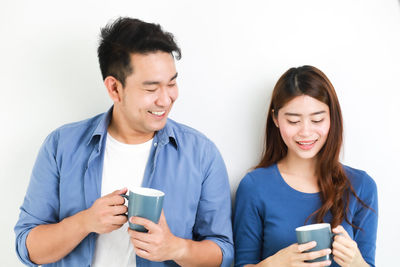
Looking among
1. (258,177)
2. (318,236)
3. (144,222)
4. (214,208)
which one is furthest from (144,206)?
(258,177)

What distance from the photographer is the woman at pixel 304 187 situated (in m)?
1.66

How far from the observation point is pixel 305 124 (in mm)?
1648

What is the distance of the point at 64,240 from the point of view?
1.50m

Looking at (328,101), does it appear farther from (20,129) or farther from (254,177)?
(20,129)

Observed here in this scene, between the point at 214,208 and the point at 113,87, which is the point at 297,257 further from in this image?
the point at 113,87

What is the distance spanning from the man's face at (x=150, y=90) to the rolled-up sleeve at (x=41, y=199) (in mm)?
352

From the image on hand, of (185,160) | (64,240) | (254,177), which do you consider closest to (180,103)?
(185,160)

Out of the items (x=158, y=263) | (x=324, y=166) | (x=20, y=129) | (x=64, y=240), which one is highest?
(x=20, y=129)

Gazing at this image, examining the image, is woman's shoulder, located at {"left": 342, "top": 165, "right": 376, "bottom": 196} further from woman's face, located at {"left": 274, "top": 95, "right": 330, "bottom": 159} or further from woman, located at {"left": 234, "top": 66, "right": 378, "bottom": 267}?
woman's face, located at {"left": 274, "top": 95, "right": 330, "bottom": 159}

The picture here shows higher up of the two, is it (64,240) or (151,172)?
(151,172)

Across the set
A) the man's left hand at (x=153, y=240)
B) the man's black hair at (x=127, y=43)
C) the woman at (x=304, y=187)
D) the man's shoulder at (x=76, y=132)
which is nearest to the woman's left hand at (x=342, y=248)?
the woman at (x=304, y=187)

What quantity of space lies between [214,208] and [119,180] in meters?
0.36

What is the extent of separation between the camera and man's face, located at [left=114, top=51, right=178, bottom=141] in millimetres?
1514

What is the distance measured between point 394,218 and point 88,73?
140cm
